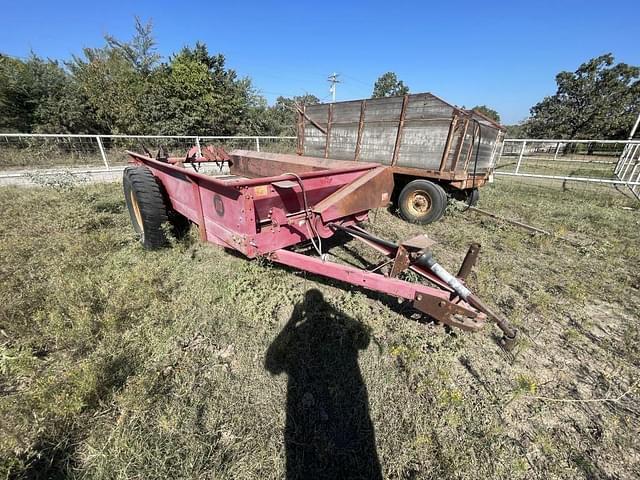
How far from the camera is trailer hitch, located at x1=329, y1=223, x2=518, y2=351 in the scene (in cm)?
179

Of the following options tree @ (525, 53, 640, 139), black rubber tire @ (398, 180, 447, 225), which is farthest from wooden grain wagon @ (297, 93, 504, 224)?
tree @ (525, 53, 640, 139)

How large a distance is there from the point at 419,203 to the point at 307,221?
3.34 meters

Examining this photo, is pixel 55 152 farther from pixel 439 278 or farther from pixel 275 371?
pixel 439 278

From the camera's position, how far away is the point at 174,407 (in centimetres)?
159

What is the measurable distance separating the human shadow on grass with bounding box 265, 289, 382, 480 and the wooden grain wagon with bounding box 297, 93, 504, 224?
11.3 feet

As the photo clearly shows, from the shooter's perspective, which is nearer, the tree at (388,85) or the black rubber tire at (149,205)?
the black rubber tire at (149,205)

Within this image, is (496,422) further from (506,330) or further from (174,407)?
(174,407)

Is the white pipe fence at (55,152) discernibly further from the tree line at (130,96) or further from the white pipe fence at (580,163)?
the white pipe fence at (580,163)

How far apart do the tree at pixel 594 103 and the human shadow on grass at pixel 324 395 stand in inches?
1785

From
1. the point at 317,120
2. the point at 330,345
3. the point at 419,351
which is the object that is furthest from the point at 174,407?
the point at 317,120

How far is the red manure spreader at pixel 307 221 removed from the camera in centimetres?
188

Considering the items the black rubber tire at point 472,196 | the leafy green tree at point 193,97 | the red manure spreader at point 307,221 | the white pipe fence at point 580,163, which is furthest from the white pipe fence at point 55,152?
the white pipe fence at point 580,163

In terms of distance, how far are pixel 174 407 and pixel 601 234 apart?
6.74m

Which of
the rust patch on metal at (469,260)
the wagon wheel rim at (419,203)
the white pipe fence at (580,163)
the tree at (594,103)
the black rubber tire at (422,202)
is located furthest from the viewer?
the tree at (594,103)
